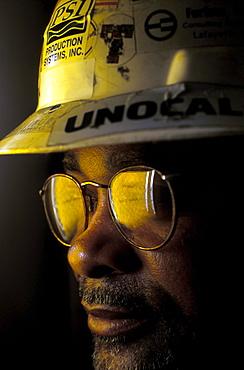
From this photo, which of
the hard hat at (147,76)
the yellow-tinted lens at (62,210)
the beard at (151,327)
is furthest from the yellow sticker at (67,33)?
the beard at (151,327)

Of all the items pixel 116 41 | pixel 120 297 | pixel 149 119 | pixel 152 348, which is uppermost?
pixel 116 41

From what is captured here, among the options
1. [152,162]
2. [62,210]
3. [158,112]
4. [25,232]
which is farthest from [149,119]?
[25,232]

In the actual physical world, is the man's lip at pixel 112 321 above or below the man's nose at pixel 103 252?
below

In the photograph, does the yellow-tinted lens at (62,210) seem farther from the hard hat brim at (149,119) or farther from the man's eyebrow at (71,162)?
the hard hat brim at (149,119)

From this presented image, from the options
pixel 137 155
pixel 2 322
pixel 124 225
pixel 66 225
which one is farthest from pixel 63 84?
pixel 2 322

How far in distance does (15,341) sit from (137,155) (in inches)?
32.3

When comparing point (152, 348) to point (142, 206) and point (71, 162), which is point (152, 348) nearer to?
point (142, 206)

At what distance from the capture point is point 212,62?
70 centimetres

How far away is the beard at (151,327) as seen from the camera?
0.84 metres

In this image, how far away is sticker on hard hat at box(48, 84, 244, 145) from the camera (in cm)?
63

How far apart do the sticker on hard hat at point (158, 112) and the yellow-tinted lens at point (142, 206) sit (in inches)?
5.9

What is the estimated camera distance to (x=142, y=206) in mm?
824

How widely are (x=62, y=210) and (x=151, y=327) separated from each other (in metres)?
0.47

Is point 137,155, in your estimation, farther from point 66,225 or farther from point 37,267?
point 37,267
